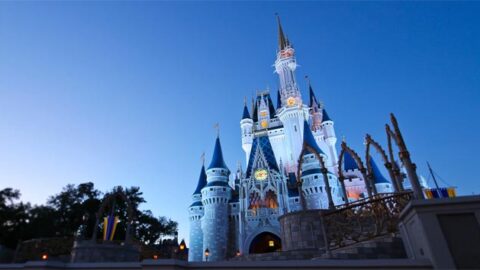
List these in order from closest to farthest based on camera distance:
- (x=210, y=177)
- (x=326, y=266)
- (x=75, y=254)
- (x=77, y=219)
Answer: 1. (x=326, y=266)
2. (x=75, y=254)
3. (x=77, y=219)
4. (x=210, y=177)

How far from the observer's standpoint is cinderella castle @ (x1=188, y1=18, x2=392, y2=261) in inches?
1330

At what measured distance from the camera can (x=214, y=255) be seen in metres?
32.4

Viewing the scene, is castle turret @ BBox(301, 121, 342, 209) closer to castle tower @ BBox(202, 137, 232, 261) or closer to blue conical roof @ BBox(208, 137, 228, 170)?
castle tower @ BBox(202, 137, 232, 261)

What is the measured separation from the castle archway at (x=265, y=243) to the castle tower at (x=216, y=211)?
3842 mm

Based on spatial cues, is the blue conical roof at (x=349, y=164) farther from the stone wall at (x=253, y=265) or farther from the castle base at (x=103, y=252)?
the stone wall at (x=253, y=265)

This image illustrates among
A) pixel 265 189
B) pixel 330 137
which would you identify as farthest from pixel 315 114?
pixel 265 189

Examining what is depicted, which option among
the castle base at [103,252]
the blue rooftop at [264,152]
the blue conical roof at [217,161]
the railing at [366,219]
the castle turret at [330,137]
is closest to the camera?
the railing at [366,219]

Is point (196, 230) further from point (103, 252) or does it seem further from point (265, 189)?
point (103, 252)

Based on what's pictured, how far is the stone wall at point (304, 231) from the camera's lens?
11.5m

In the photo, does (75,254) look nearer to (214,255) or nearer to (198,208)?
(214,255)

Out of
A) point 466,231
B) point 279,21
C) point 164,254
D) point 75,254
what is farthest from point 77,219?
point 279,21

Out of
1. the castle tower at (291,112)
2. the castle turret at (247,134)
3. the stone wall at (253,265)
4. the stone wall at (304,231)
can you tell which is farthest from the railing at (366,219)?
the castle turret at (247,134)

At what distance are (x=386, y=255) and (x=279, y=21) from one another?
208 ft

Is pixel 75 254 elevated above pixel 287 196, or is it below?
below
